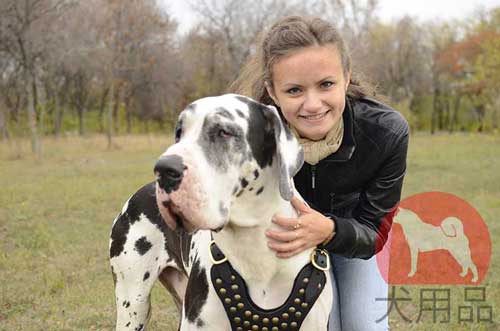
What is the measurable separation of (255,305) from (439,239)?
19.4ft

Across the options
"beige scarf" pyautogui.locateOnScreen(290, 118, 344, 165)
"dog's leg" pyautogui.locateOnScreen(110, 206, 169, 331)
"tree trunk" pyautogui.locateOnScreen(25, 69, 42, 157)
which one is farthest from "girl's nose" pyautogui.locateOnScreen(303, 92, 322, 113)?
"tree trunk" pyautogui.locateOnScreen(25, 69, 42, 157)

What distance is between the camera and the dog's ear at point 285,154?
239cm

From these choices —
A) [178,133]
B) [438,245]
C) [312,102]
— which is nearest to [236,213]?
[178,133]

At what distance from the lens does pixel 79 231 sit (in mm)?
8672

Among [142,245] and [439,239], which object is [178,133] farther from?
[439,239]

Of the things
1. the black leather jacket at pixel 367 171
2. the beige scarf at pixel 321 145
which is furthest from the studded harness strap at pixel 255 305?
the beige scarf at pixel 321 145

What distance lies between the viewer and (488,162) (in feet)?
59.2

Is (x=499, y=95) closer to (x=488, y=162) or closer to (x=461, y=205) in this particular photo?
(x=488, y=162)

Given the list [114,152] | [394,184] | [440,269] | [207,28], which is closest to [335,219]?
[394,184]

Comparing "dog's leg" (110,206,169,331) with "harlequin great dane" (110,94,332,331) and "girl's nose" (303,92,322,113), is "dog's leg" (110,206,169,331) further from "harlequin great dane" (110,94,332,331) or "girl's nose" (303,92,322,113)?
"girl's nose" (303,92,322,113)

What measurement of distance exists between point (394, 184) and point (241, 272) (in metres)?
1.06

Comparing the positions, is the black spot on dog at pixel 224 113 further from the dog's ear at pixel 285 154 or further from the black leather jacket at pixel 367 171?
the black leather jacket at pixel 367 171

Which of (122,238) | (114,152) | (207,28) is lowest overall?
(114,152)

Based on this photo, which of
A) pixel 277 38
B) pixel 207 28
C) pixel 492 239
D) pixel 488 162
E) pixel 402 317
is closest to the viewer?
pixel 277 38
